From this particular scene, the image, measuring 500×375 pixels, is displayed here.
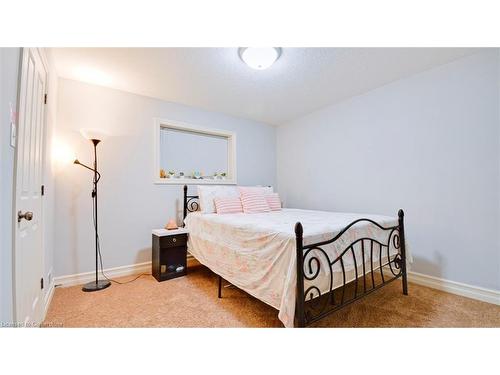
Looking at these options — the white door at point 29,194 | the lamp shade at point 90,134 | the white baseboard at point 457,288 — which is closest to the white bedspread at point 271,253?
the white baseboard at point 457,288

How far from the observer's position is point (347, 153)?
3.09m

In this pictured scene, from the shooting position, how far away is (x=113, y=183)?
8.87ft

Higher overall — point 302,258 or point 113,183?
point 113,183

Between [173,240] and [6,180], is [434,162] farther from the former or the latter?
[6,180]

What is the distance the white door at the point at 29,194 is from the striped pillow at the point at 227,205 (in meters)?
1.64

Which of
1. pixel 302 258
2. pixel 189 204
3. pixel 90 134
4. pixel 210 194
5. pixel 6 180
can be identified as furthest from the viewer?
pixel 189 204

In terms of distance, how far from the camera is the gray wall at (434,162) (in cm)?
199

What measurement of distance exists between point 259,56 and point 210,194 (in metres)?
1.71

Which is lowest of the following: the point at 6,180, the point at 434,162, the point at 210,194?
the point at 210,194

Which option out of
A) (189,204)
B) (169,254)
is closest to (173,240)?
(169,254)

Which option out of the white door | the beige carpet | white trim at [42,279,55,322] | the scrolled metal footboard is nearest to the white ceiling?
the white door
